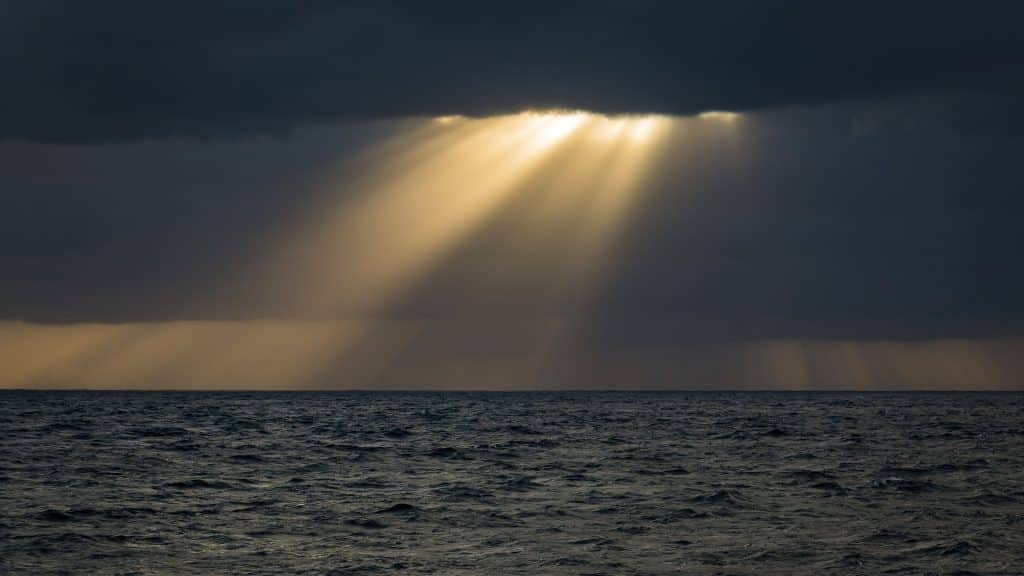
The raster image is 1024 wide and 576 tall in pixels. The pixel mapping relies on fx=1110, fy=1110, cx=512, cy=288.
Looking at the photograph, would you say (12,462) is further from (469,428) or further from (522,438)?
(469,428)

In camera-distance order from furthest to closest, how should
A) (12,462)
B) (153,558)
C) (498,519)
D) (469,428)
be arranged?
(469,428) < (12,462) < (498,519) < (153,558)

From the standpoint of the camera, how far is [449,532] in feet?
92.8

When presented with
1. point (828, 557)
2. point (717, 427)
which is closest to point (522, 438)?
point (717, 427)

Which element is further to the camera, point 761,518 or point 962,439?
point 962,439

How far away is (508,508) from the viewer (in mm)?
32688

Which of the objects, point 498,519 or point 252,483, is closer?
point 498,519

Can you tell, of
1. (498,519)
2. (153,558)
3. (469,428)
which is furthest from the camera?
(469,428)

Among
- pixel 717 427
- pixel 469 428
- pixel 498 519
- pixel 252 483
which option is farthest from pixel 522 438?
pixel 498 519

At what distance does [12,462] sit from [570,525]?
26987 millimetres

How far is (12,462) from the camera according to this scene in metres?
45.2

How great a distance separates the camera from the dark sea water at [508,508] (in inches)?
960

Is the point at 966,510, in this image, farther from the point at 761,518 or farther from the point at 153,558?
the point at 153,558

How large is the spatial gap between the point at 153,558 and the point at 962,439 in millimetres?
52346

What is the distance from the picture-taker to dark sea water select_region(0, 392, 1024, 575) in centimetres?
2439
